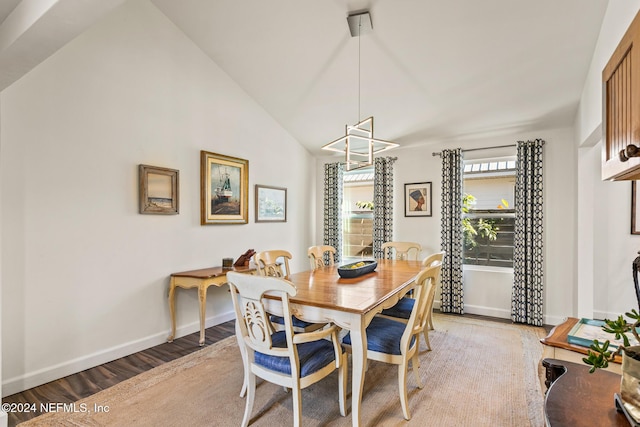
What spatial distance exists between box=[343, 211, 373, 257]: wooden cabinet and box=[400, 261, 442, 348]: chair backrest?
3.20 meters

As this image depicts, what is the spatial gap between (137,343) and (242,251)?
1621 millimetres

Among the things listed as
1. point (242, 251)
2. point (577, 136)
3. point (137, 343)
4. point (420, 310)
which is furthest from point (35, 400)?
point (577, 136)

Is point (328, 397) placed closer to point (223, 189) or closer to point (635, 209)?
point (223, 189)

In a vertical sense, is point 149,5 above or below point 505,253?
above

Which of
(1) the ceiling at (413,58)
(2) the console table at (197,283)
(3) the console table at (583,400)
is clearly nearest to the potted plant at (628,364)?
Answer: (3) the console table at (583,400)

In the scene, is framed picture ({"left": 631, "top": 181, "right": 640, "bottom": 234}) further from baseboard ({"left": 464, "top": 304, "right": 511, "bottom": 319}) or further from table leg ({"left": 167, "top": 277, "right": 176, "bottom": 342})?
table leg ({"left": 167, "top": 277, "right": 176, "bottom": 342})

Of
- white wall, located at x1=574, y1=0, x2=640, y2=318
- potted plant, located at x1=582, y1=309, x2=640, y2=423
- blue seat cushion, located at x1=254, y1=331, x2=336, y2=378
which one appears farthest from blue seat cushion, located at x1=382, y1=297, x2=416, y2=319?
potted plant, located at x1=582, y1=309, x2=640, y2=423

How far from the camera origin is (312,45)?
3381mm

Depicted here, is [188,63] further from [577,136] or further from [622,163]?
[577,136]

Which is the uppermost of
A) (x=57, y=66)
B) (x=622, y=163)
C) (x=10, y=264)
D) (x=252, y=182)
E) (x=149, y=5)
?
(x=149, y=5)

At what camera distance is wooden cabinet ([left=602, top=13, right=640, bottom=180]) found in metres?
0.86

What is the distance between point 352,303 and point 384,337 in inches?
18.9

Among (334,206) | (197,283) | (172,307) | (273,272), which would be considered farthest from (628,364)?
(334,206)

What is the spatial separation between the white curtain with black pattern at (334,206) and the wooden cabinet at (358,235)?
10.5 inches
